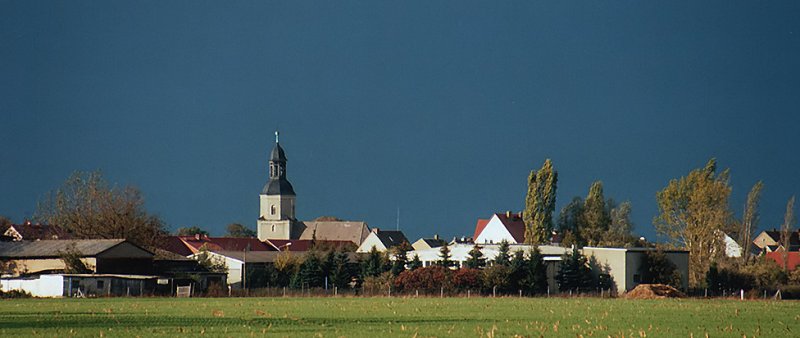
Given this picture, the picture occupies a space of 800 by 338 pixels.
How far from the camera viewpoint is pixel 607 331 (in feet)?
112

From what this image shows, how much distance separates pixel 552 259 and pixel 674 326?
1750 inches

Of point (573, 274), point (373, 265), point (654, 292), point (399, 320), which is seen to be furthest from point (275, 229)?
point (399, 320)

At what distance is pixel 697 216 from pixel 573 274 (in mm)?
14697

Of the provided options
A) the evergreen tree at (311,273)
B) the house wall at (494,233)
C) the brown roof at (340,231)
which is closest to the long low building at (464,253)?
the evergreen tree at (311,273)

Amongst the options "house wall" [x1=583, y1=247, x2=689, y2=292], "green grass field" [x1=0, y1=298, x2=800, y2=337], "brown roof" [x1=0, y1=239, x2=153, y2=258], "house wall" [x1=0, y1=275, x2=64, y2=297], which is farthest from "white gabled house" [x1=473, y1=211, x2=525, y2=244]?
"green grass field" [x1=0, y1=298, x2=800, y2=337]

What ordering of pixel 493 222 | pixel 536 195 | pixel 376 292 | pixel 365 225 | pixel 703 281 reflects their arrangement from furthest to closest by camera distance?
pixel 365 225 < pixel 493 222 < pixel 536 195 < pixel 703 281 < pixel 376 292

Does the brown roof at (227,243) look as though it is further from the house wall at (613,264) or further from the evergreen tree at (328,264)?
the house wall at (613,264)

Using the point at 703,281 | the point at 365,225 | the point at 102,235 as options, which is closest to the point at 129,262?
the point at 102,235

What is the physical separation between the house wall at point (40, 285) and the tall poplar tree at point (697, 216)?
138ft

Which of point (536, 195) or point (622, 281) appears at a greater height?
point (536, 195)

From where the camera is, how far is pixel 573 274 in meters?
78.2

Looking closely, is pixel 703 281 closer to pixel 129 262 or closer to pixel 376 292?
pixel 376 292

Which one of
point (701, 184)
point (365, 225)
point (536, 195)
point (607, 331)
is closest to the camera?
point (607, 331)

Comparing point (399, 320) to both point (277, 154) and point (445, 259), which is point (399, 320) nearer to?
point (445, 259)
